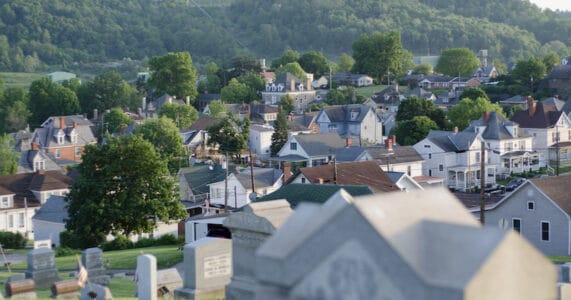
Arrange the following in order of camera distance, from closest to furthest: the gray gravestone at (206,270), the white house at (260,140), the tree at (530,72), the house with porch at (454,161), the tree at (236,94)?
1. the gray gravestone at (206,270)
2. the house with porch at (454,161)
3. the white house at (260,140)
4. the tree at (530,72)
5. the tree at (236,94)

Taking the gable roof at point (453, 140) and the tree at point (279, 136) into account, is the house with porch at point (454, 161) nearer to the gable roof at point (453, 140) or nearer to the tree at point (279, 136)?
the gable roof at point (453, 140)

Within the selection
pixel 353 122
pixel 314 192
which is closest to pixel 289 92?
pixel 353 122

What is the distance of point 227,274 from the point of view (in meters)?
17.0

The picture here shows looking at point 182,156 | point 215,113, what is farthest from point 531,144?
point 215,113

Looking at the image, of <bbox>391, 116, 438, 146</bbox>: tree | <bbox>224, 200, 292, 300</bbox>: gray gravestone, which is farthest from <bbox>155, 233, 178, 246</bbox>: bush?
<bbox>391, 116, 438, 146</bbox>: tree

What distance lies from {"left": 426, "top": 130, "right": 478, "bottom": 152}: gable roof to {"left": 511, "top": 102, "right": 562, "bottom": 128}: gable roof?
911 cm

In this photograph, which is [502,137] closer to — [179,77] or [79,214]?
[79,214]

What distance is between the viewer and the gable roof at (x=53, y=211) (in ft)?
132

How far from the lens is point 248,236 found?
14.6 m

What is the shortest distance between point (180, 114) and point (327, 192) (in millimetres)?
56205

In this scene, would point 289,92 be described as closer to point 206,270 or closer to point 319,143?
point 319,143

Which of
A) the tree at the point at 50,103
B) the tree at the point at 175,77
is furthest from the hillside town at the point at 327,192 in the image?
the tree at the point at 50,103

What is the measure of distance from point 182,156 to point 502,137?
21.0 m

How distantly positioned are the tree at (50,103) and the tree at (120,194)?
194ft
